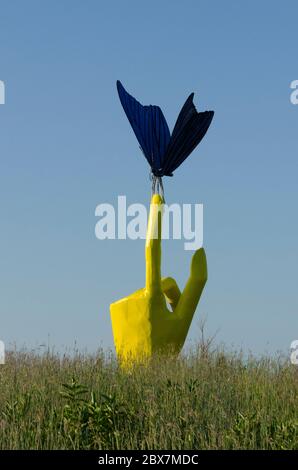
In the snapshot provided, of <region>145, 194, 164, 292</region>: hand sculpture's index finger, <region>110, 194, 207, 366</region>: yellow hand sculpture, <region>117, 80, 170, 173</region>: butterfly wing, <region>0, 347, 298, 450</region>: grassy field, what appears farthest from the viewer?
<region>117, 80, 170, 173</region>: butterfly wing

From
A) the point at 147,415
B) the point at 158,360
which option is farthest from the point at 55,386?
the point at 158,360

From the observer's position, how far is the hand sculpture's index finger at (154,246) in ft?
41.6

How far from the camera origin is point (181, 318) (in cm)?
1284

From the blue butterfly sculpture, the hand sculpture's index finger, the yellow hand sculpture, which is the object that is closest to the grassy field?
the yellow hand sculpture

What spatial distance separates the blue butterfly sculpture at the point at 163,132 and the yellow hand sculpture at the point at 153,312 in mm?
541

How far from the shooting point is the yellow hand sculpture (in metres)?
12.5

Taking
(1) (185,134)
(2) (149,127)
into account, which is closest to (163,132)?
(2) (149,127)

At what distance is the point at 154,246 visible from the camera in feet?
41.7

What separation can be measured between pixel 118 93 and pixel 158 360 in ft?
13.4

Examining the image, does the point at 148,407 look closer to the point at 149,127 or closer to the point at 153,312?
the point at 153,312

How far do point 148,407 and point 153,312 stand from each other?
4633 mm

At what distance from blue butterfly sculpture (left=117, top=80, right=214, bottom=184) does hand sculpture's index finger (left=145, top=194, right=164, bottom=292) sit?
1.57ft

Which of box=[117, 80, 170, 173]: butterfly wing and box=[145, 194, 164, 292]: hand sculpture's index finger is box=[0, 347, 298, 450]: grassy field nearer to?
box=[145, 194, 164, 292]: hand sculpture's index finger
